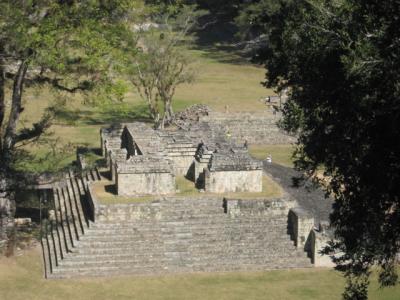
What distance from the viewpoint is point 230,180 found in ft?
98.9

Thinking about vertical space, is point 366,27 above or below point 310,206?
above

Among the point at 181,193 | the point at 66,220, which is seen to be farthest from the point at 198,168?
the point at 66,220

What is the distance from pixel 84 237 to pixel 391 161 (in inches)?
468

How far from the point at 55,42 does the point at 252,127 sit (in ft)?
62.8

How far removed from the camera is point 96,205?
2828 centimetres

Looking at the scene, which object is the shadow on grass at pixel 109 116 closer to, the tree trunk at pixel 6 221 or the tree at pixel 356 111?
the tree trunk at pixel 6 221

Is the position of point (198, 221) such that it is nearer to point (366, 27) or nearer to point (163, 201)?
point (163, 201)

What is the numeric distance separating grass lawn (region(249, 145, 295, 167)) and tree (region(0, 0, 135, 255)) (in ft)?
41.1

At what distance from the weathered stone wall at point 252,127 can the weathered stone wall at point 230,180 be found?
542 inches

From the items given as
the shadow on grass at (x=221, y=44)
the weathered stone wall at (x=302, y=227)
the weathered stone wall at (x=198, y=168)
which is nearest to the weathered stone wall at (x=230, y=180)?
the weathered stone wall at (x=198, y=168)

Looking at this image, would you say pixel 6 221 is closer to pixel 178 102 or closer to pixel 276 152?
pixel 276 152

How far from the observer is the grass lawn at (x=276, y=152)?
40.5 m

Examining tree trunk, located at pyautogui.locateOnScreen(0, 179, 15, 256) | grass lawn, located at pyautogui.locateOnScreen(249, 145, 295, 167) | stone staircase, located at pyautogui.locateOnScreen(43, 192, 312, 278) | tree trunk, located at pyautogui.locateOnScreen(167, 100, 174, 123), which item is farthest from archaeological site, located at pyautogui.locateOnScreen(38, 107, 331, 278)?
tree trunk, located at pyautogui.locateOnScreen(167, 100, 174, 123)

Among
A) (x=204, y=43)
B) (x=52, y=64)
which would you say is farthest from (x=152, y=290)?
(x=204, y=43)
